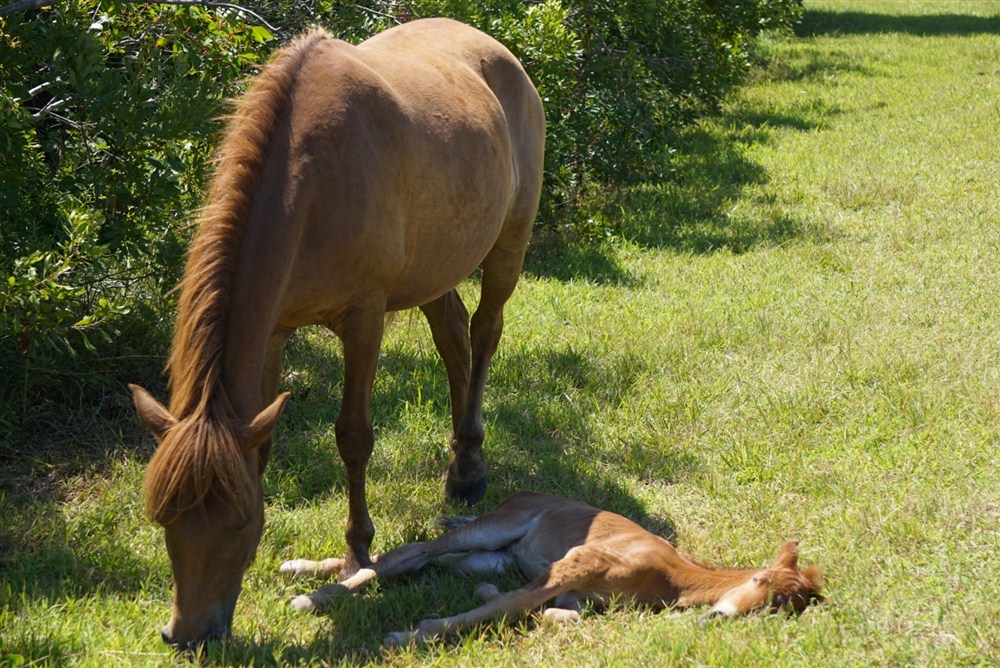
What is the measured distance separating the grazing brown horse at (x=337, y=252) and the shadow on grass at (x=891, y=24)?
797 inches

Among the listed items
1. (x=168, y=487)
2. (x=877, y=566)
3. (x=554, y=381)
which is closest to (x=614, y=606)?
(x=877, y=566)

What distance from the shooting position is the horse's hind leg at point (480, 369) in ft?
17.7

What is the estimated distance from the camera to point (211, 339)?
11.5 ft

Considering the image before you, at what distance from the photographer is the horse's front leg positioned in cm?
443

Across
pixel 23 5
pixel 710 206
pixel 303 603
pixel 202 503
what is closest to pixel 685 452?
pixel 303 603

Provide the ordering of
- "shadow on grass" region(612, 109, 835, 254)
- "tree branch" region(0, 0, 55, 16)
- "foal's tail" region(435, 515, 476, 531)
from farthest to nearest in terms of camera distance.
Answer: "shadow on grass" region(612, 109, 835, 254) < "foal's tail" region(435, 515, 476, 531) < "tree branch" region(0, 0, 55, 16)

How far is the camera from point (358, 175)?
425 centimetres

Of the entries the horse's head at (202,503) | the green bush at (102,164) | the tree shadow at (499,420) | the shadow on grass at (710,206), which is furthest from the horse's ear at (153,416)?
the shadow on grass at (710,206)

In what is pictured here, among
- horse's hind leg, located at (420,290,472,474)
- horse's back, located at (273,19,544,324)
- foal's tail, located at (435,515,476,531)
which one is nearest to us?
horse's back, located at (273,19,544,324)

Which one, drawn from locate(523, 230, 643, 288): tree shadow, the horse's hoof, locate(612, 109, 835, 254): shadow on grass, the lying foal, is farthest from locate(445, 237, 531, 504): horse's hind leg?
locate(612, 109, 835, 254): shadow on grass

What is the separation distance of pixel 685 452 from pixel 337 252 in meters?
2.29

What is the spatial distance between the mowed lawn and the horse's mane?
0.61 m

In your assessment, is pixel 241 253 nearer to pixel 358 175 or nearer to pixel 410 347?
pixel 358 175

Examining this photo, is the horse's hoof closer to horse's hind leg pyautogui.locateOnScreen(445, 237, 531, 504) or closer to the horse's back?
the horse's back
